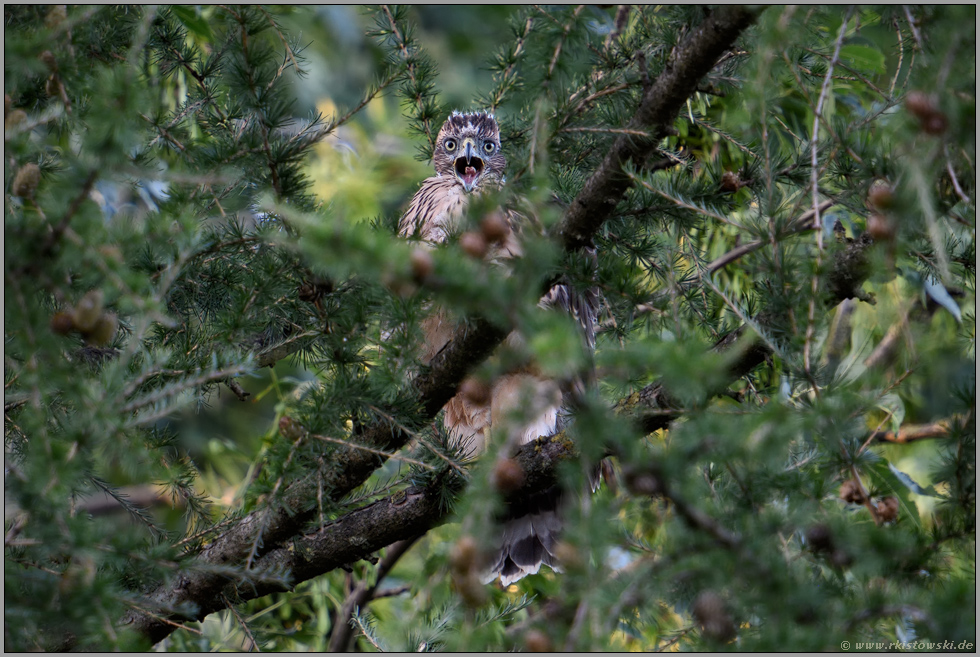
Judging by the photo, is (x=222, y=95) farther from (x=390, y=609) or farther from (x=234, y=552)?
(x=390, y=609)

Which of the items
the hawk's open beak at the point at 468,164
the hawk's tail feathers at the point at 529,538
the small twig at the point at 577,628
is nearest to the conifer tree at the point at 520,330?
the small twig at the point at 577,628

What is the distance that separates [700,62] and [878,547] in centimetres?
96

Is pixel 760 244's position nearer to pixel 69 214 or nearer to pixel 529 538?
pixel 69 214

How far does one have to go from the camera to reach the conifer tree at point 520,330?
43.1 inches

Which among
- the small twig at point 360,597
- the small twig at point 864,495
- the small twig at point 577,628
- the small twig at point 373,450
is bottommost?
the small twig at point 577,628

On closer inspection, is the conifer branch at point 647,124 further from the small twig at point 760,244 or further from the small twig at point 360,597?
the small twig at point 360,597

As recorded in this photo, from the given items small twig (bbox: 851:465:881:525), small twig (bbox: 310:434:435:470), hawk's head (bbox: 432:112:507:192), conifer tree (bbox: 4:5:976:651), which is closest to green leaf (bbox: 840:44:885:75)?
conifer tree (bbox: 4:5:976:651)

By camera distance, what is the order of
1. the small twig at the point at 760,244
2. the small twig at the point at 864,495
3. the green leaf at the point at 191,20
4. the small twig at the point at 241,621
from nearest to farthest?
1. the small twig at the point at 864,495
2. the small twig at the point at 760,244
3. the green leaf at the point at 191,20
4. the small twig at the point at 241,621

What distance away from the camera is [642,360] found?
104 cm

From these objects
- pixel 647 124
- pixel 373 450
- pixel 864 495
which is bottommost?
pixel 864 495

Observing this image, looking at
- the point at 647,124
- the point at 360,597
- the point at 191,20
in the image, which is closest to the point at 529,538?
the point at 360,597

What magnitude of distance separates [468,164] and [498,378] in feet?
4.08

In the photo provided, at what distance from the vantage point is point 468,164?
3516mm

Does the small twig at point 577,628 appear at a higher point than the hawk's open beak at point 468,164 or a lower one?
lower
